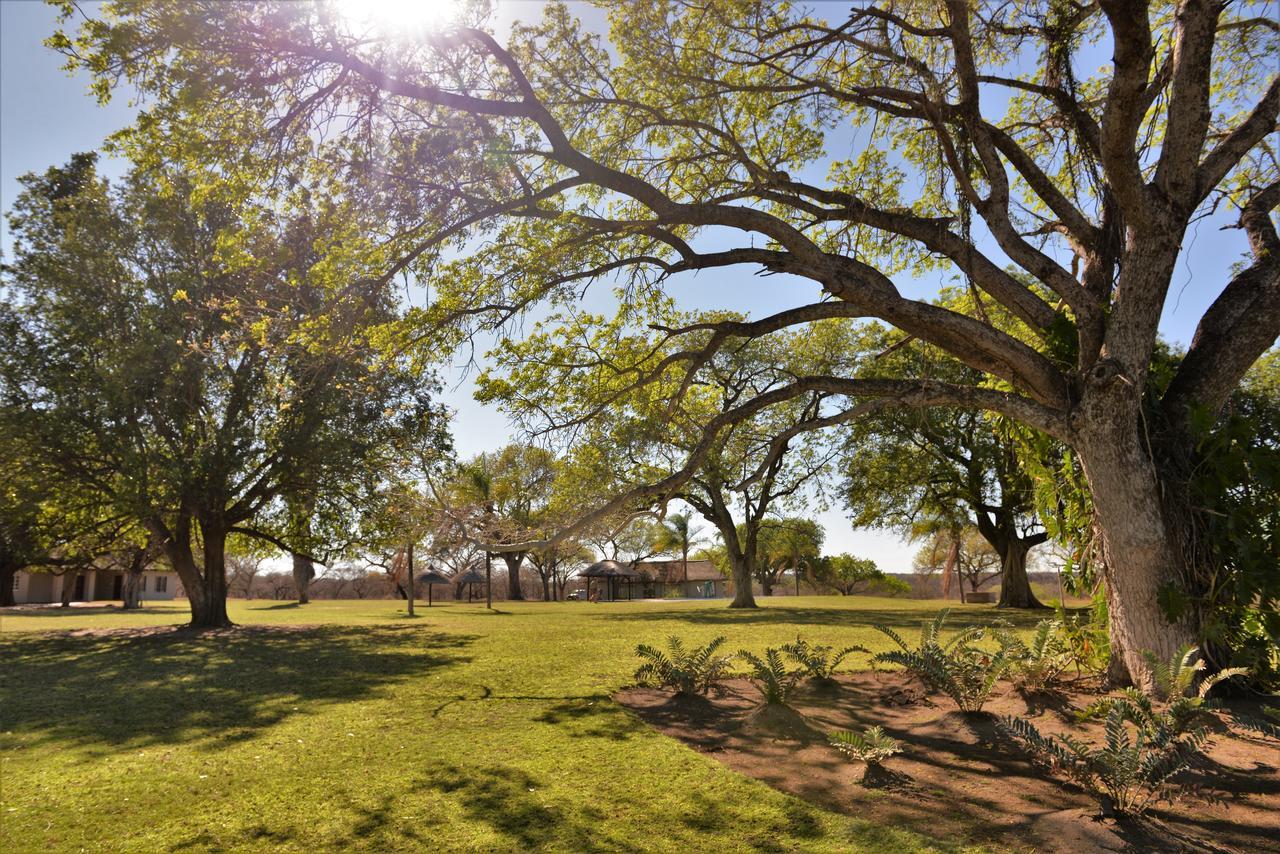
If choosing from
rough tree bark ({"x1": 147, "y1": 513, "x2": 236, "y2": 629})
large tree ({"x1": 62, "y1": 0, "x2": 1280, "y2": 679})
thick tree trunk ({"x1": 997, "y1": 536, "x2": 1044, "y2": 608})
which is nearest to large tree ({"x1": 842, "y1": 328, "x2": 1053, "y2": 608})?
thick tree trunk ({"x1": 997, "y1": 536, "x2": 1044, "y2": 608})

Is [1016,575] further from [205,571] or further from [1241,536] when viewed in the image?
[205,571]

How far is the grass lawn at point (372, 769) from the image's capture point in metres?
3.78

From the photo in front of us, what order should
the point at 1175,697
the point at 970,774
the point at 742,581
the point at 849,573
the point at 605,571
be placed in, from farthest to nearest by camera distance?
the point at 849,573 → the point at 605,571 → the point at 742,581 → the point at 970,774 → the point at 1175,697

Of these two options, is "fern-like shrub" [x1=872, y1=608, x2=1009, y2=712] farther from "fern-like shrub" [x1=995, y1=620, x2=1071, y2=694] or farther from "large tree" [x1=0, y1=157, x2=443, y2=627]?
"large tree" [x1=0, y1=157, x2=443, y2=627]

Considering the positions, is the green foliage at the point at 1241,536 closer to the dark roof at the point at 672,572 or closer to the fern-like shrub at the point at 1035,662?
the fern-like shrub at the point at 1035,662

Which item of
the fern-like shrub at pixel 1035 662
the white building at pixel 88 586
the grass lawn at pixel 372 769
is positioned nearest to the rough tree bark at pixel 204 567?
the grass lawn at pixel 372 769

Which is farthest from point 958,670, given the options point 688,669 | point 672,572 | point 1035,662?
point 672,572

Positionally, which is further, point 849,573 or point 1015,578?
point 849,573

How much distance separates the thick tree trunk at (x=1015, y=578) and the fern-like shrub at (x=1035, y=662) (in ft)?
70.7

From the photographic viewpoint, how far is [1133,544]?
6.04m

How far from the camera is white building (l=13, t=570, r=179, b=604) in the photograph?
48156mm

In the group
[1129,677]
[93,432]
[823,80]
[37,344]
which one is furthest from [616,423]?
[37,344]

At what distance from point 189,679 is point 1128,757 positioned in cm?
1097

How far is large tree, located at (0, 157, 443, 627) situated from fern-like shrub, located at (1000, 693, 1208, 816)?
508 inches
